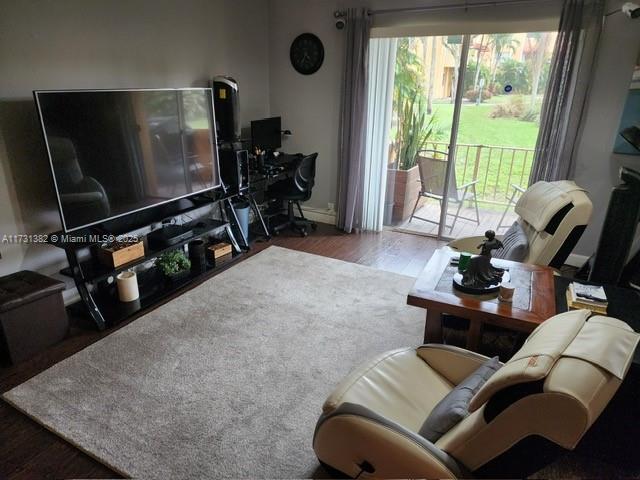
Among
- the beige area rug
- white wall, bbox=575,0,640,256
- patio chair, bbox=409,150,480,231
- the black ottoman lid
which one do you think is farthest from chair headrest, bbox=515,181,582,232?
the black ottoman lid

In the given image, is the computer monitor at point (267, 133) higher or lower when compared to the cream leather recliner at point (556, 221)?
higher

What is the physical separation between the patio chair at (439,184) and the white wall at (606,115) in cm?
115

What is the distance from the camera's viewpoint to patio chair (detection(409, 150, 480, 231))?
4259 mm

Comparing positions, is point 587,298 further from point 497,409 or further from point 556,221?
point 497,409

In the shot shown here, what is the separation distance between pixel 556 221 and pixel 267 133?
2.96 metres

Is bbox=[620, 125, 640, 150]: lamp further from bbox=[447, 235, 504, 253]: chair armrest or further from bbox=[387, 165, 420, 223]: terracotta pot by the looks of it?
bbox=[387, 165, 420, 223]: terracotta pot

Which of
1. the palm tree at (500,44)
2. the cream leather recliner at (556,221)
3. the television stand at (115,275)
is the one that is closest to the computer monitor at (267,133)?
the television stand at (115,275)

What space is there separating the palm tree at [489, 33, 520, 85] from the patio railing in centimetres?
86

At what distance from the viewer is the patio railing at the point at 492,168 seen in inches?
172

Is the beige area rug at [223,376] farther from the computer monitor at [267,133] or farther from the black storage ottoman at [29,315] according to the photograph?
the computer monitor at [267,133]

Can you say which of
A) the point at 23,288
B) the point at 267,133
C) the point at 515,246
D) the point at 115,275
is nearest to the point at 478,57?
the point at 515,246

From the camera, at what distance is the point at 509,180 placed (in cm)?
455

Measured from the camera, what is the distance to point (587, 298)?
1.95m

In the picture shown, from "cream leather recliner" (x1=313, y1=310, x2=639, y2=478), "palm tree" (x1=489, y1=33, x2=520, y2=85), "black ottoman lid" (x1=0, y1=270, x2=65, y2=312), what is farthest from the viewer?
"palm tree" (x1=489, y1=33, x2=520, y2=85)
